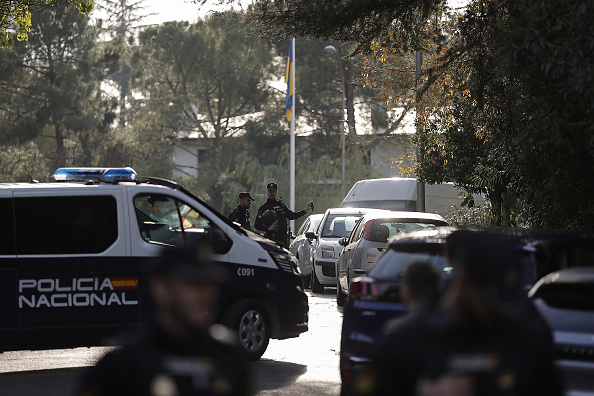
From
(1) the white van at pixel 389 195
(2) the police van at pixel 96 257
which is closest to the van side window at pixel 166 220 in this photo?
(2) the police van at pixel 96 257

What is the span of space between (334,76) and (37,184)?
39.1 meters

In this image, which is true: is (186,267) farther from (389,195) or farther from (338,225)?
(389,195)

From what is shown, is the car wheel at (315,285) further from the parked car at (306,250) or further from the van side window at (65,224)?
the van side window at (65,224)

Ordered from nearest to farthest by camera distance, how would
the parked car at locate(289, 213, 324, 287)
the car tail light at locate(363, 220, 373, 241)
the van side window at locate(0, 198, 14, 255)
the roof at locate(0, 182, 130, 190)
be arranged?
1. the van side window at locate(0, 198, 14, 255)
2. the roof at locate(0, 182, 130, 190)
3. the car tail light at locate(363, 220, 373, 241)
4. the parked car at locate(289, 213, 324, 287)

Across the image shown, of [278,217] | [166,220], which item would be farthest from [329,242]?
[166,220]

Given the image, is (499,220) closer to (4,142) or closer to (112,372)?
(112,372)

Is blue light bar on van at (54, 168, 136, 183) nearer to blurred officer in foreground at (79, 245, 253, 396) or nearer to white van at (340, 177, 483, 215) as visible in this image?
blurred officer in foreground at (79, 245, 253, 396)

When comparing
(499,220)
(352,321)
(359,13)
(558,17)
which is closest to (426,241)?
(352,321)

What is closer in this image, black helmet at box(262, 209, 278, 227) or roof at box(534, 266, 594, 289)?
roof at box(534, 266, 594, 289)

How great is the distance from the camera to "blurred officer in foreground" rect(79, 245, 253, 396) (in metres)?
3.05

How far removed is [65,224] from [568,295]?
220 inches

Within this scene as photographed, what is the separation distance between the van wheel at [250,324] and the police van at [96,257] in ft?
0.03

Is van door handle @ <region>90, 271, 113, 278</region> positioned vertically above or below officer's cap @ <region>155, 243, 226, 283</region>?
below

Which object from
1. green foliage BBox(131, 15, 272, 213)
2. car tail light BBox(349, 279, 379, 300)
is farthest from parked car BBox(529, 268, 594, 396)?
green foliage BBox(131, 15, 272, 213)
